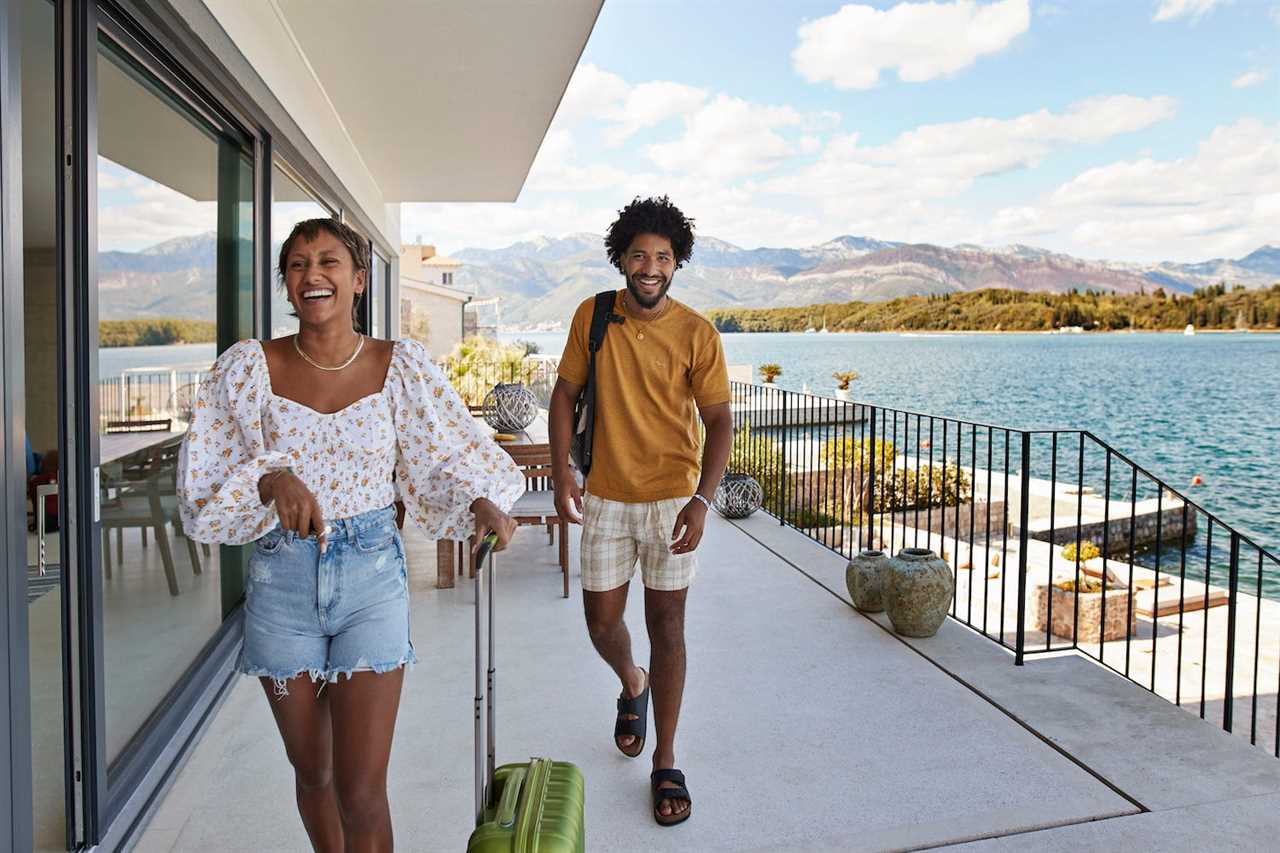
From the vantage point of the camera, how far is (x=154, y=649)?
2641 millimetres

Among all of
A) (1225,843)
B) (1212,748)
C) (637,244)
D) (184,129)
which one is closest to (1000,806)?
(1225,843)

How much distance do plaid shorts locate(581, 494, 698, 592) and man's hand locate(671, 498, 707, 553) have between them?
0.05 metres

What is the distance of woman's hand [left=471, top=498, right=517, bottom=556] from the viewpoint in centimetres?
164

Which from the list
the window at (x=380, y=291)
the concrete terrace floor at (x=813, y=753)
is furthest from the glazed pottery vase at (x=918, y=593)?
the window at (x=380, y=291)

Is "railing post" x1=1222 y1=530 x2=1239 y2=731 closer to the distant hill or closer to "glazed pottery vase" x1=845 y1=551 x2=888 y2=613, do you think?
"glazed pottery vase" x1=845 y1=551 x2=888 y2=613

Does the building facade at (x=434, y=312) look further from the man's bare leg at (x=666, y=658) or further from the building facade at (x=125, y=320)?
the man's bare leg at (x=666, y=658)

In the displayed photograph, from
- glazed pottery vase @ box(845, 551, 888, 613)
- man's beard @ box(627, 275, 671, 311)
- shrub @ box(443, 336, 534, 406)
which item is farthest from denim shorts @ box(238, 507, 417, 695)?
shrub @ box(443, 336, 534, 406)

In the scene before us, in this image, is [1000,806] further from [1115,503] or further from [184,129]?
[1115,503]

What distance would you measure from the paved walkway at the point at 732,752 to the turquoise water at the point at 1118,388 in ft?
93.6

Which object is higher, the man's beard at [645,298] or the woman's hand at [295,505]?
the man's beard at [645,298]

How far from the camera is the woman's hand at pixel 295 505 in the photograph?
1454 millimetres

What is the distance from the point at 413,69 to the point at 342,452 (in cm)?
380

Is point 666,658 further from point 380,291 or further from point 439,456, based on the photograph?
point 380,291

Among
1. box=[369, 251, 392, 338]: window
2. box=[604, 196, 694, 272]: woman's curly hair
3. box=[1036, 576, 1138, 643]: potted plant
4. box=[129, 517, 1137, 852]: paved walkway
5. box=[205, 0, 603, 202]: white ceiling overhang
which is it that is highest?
box=[205, 0, 603, 202]: white ceiling overhang
